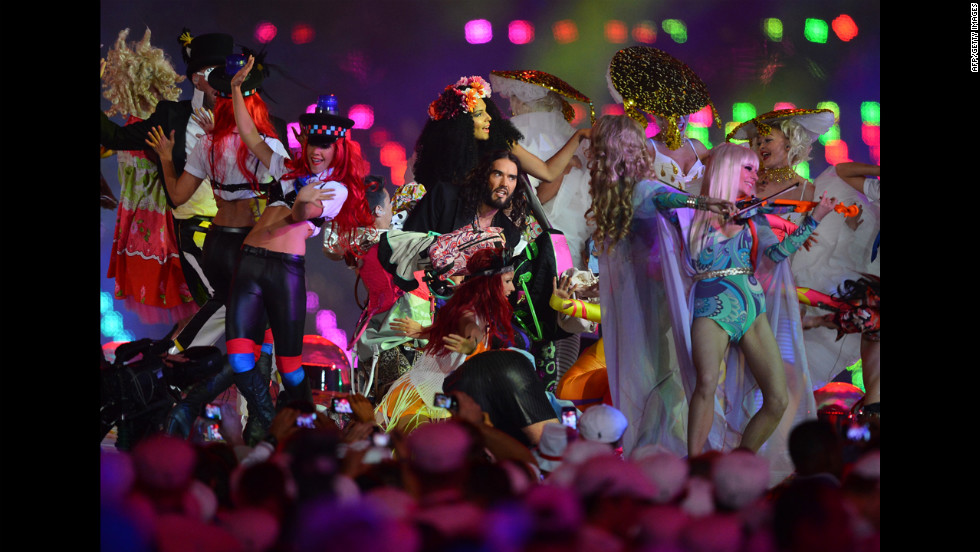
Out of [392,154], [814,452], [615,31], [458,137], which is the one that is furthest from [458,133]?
[814,452]

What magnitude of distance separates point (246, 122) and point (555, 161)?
129 centimetres

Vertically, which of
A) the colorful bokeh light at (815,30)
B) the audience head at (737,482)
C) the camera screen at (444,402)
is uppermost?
the colorful bokeh light at (815,30)

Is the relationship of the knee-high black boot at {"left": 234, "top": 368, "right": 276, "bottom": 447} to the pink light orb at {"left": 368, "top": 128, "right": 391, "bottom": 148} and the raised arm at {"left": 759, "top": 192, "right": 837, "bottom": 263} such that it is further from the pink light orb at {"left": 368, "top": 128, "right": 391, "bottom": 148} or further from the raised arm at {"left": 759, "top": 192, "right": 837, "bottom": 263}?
the raised arm at {"left": 759, "top": 192, "right": 837, "bottom": 263}

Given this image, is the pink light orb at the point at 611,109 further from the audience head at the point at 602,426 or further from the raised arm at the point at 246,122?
the audience head at the point at 602,426

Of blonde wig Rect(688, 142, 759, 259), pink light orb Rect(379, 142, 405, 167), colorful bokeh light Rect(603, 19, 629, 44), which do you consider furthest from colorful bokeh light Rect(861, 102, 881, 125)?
pink light orb Rect(379, 142, 405, 167)

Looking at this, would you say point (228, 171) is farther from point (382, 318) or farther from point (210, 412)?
point (210, 412)

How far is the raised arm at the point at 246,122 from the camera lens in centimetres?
359

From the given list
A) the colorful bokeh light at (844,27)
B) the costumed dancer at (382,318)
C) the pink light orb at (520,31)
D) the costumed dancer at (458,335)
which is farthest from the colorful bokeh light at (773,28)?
the costumed dancer at (382,318)

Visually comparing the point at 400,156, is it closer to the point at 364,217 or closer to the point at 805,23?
the point at 364,217

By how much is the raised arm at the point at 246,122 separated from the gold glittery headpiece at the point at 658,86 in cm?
148

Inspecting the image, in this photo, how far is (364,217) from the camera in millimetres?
3721

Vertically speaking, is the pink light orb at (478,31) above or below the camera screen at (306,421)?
above

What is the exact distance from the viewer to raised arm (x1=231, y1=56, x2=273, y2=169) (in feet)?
11.8

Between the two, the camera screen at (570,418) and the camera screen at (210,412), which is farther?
the camera screen at (570,418)
